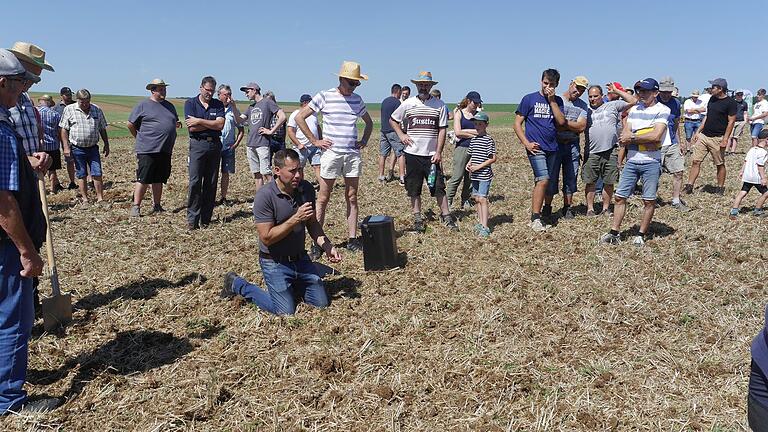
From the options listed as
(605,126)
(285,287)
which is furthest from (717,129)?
(285,287)

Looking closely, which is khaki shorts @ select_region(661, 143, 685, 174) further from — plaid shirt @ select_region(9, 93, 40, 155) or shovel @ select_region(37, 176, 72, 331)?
plaid shirt @ select_region(9, 93, 40, 155)

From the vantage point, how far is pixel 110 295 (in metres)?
5.93

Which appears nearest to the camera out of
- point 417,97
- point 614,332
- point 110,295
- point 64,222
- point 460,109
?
point 614,332

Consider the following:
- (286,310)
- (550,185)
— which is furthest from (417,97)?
(286,310)

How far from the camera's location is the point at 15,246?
11.6 ft

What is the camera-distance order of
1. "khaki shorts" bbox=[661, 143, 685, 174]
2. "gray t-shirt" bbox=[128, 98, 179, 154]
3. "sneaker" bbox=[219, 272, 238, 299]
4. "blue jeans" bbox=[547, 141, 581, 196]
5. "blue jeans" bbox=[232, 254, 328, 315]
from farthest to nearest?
"khaki shorts" bbox=[661, 143, 685, 174] → "gray t-shirt" bbox=[128, 98, 179, 154] → "blue jeans" bbox=[547, 141, 581, 196] → "sneaker" bbox=[219, 272, 238, 299] → "blue jeans" bbox=[232, 254, 328, 315]

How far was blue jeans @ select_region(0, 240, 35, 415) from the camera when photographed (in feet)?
11.5

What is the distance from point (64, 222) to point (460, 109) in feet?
23.8

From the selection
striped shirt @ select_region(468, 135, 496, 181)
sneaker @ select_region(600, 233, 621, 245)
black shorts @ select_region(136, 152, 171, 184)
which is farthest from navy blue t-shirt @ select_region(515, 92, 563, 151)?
black shorts @ select_region(136, 152, 171, 184)

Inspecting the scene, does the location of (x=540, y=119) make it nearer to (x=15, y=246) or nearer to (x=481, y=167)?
(x=481, y=167)

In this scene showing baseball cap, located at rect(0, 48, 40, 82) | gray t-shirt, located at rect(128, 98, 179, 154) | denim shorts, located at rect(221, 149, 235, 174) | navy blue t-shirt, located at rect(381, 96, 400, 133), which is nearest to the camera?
baseball cap, located at rect(0, 48, 40, 82)

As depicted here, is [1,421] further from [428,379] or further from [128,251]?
[128,251]

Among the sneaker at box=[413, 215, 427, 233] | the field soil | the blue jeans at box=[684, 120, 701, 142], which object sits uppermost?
the blue jeans at box=[684, 120, 701, 142]

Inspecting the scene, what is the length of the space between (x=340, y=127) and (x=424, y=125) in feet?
4.92
